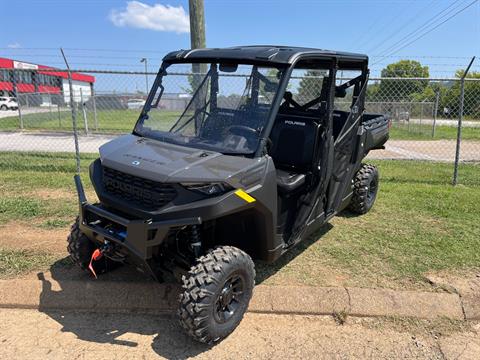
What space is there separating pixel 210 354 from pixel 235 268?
63cm

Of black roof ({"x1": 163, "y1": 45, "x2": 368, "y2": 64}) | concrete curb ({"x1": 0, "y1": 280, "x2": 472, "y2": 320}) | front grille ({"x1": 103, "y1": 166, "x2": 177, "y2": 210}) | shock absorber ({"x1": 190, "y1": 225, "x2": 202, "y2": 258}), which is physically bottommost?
concrete curb ({"x1": 0, "y1": 280, "x2": 472, "y2": 320})

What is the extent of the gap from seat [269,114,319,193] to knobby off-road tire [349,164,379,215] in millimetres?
1508

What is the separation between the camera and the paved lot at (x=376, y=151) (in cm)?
1171

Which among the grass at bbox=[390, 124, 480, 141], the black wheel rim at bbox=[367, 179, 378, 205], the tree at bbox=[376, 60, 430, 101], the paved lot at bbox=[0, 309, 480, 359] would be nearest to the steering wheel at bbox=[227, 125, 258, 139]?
the paved lot at bbox=[0, 309, 480, 359]

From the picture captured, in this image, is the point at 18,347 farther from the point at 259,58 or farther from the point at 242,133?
the point at 259,58

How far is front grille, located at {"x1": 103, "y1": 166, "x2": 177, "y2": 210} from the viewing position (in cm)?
295

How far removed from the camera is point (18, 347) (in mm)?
3061

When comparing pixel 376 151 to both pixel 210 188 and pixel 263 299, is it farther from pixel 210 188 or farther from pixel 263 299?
pixel 210 188

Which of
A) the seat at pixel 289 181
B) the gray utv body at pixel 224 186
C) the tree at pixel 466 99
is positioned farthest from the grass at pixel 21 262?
the tree at pixel 466 99

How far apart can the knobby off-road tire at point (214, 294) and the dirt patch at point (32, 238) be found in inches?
80.7

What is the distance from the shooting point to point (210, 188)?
2.95 m

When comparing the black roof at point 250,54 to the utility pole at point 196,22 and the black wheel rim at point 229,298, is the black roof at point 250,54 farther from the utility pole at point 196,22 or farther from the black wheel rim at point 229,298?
the utility pole at point 196,22

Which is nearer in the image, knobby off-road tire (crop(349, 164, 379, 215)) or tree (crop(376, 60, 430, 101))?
knobby off-road tire (crop(349, 164, 379, 215))

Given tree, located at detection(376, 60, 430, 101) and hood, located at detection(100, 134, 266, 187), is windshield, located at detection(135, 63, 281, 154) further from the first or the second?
tree, located at detection(376, 60, 430, 101)
